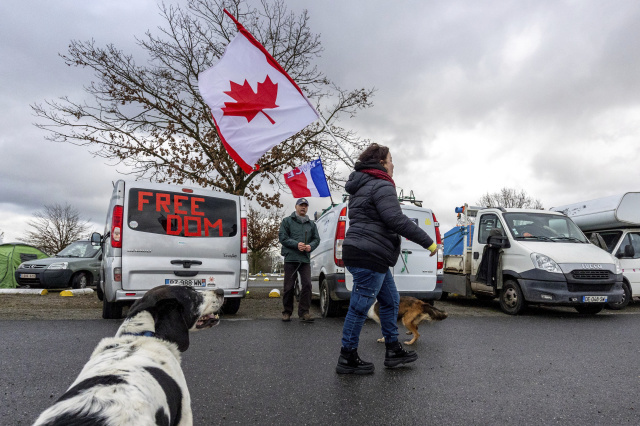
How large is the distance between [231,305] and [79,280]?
8542mm

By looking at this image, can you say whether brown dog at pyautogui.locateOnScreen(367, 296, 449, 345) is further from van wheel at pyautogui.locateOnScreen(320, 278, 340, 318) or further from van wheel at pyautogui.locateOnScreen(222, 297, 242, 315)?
van wheel at pyautogui.locateOnScreen(222, 297, 242, 315)

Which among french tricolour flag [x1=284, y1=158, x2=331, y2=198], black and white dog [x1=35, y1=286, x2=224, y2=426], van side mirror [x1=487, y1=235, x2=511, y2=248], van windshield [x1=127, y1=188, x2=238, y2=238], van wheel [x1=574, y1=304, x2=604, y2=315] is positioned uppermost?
french tricolour flag [x1=284, y1=158, x2=331, y2=198]

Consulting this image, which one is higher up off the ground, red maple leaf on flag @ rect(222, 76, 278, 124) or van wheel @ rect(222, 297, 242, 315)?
red maple leaf on flag @ rect(222, 76, 278, 124)

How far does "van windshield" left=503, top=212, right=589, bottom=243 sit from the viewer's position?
877 centimetres

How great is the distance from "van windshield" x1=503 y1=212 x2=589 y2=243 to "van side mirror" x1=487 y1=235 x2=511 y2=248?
0.79ft

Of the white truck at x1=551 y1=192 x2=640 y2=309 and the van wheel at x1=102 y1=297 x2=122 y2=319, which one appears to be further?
the white truck at x1=551 y1=192 x2=640 y2=309

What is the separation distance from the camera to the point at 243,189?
512 inches

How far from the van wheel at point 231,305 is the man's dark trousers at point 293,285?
1.06m

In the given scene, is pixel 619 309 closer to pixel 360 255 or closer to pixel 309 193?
pixel 309 193

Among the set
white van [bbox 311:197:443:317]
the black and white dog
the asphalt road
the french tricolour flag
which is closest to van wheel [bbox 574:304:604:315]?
the asphalt road

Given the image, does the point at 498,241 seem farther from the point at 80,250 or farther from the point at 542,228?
the point at 80,250

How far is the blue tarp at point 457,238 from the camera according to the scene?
33.4ft

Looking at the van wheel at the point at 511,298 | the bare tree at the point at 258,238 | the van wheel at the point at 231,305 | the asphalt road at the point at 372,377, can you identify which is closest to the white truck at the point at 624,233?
the van wheel at the point at 511,298

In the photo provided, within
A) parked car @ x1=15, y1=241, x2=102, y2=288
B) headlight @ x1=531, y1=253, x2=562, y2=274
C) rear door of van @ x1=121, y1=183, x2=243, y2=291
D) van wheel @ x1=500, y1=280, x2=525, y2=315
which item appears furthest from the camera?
parked car @ x1=15, y1=241, x2=102, y2=288
